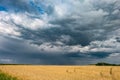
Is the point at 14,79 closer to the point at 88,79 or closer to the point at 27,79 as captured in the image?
the point at 27,79

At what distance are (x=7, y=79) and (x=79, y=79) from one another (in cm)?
576

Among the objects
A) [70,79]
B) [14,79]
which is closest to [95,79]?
[70,79]

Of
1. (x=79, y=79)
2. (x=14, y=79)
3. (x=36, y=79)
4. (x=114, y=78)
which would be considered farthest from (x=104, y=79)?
(x=14, y=79)

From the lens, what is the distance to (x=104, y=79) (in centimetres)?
1969

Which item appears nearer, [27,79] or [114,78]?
[114,78]

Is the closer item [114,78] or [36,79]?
[114,78]

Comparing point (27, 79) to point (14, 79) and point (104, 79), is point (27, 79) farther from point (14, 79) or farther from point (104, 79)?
point (104, 79)

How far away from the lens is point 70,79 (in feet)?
68.5

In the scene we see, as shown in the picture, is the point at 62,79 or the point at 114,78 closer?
the point at 114,78

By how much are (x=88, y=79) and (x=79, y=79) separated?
743mm

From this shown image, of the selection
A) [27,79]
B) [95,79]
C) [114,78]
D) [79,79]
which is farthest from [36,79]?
[114,78]

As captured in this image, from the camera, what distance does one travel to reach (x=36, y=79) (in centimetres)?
2089

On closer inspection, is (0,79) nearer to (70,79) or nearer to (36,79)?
(36,79)

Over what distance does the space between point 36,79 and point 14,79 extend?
5.79 feet
